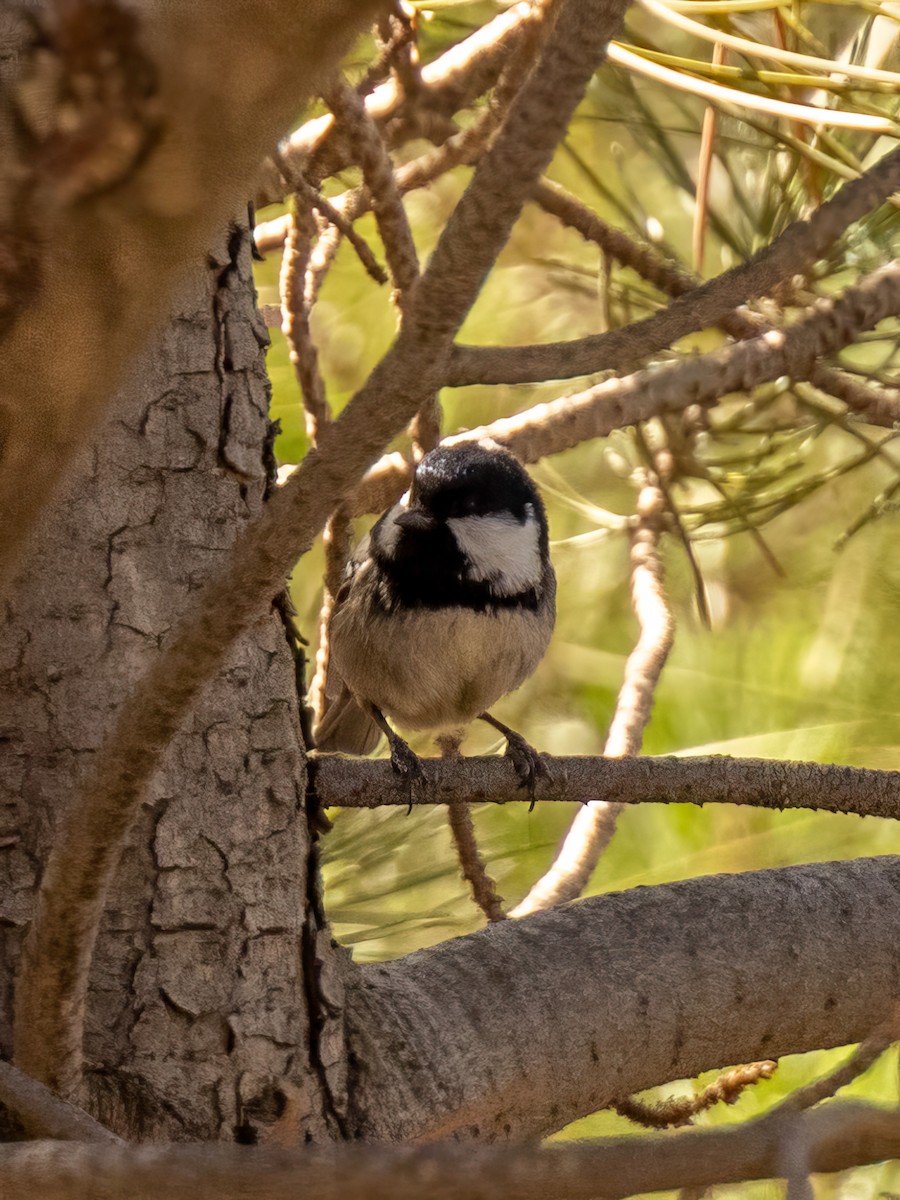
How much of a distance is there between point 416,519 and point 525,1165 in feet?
3.39

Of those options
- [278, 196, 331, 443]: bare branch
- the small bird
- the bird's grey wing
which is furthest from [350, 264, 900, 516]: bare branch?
the bird's grey wing

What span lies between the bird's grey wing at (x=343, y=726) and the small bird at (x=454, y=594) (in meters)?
0.22

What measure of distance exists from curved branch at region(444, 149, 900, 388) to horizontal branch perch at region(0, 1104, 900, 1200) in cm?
25

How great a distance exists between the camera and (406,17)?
1138 millimetres

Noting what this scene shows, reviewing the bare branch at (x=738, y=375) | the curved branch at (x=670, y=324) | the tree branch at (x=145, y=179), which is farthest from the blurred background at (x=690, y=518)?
the tree branch at (x=145, y=179)

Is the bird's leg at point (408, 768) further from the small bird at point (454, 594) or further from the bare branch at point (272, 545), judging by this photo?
the bare branch at point (272, 545)

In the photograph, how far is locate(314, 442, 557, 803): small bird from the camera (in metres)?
1.41

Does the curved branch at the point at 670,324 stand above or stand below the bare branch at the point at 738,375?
below

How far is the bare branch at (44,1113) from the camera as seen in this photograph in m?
0.62

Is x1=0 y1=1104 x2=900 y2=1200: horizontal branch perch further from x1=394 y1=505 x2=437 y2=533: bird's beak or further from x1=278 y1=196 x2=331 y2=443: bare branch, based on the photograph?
x1=394 y1=505 x2=437 y2=533: bird's beak

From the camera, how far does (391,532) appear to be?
4.79ft

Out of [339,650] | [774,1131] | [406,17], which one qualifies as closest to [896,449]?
[339,650]

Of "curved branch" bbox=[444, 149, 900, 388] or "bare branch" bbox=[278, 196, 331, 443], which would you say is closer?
"curved branch" bbox=[444, 149, 900, 388]

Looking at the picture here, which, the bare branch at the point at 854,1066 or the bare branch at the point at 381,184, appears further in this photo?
the bare branch at the point at 381,184
